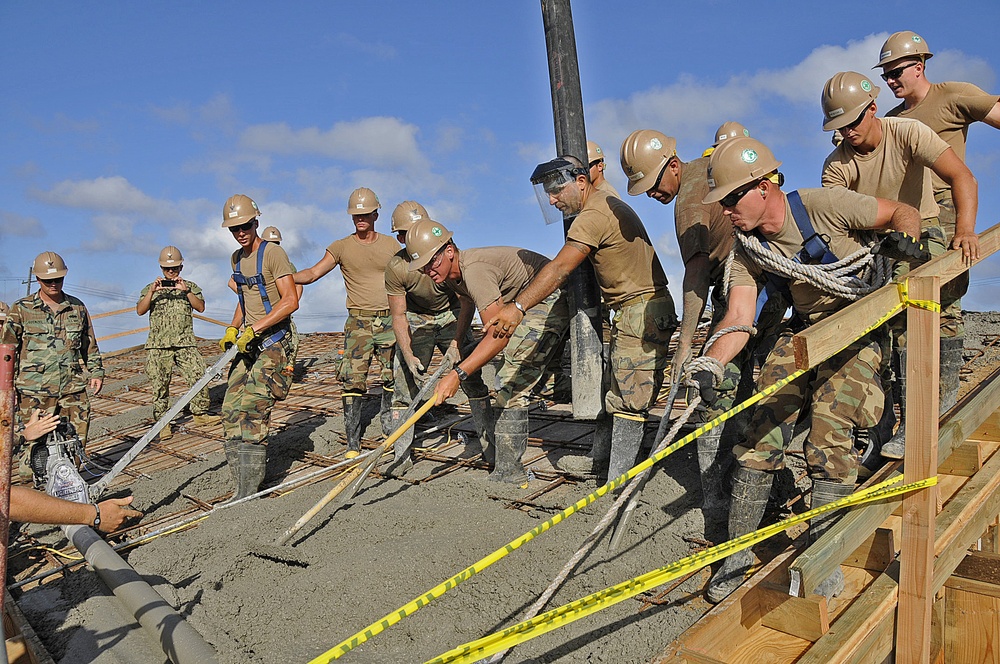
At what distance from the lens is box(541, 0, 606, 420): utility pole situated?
4.58 meters

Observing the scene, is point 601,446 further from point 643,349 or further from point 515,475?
point 643,349

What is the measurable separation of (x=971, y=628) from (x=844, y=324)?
1.87m

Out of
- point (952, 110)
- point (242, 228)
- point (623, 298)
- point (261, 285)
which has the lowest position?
point (623, 298)

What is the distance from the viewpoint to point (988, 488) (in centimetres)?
Result: 302

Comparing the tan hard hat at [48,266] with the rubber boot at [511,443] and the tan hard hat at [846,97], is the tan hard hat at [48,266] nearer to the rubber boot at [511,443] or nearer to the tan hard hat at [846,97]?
the rubber boot at [511,443]

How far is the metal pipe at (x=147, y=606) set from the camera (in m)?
2.63

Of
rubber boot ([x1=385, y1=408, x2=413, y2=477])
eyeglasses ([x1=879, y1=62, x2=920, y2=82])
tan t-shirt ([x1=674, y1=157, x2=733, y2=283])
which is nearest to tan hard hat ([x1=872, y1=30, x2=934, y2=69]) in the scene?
eyeglasses ([x1=879, y1=62, x2=920, y2=82])

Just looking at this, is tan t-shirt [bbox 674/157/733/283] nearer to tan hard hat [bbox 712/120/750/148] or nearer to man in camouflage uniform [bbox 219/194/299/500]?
tan hard hat [bbox 712/120/750/148]

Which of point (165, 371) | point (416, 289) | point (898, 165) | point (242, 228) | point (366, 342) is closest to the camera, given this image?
point (898, 165)

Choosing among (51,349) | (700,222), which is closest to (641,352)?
(700,222)

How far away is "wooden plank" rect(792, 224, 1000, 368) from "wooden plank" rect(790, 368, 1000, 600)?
0.53 m

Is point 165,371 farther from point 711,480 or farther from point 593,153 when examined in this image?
point 711,480

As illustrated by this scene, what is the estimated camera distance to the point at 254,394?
4.65m

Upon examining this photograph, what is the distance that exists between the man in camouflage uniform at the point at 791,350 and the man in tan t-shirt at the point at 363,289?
3.32 metres
